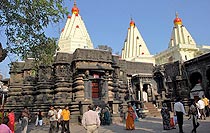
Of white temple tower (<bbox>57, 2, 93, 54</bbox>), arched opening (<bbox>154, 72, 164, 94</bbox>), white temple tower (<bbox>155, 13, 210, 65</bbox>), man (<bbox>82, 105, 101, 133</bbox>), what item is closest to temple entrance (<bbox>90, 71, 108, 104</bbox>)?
man (<bbox>82, 105, 101, 133</bbox>)

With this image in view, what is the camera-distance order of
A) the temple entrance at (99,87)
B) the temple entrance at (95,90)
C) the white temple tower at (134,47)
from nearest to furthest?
the temple entrance at (99,87)
the temple entrance at (95,90)
the white temple tower at (134,47)

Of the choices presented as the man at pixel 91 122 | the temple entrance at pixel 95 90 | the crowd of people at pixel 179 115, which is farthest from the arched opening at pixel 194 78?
the man at pixel 91 122

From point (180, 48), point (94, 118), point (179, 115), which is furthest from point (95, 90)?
point (180, 48)

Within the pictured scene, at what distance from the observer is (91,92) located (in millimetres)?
18828

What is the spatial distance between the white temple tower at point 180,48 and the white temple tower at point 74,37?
685 inches

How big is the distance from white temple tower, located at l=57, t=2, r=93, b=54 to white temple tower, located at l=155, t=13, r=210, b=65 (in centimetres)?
1741

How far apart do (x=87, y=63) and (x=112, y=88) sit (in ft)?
11.9

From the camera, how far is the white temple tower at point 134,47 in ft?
152

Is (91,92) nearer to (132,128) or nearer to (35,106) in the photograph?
(35,106)

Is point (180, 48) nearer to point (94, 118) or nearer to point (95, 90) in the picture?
point (95, 90)

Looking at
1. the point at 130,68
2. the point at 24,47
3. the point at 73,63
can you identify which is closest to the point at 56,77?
the point at 73,63

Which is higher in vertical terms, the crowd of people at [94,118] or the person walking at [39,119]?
the crowd of people at [94,118]

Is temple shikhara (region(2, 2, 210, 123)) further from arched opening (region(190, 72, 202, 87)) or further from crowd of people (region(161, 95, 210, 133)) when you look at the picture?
crowd of people (region(161, 95, 210, 133))

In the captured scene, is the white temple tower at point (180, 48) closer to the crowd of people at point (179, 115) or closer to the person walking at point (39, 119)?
→ the crowd of people at point (179, 115)
